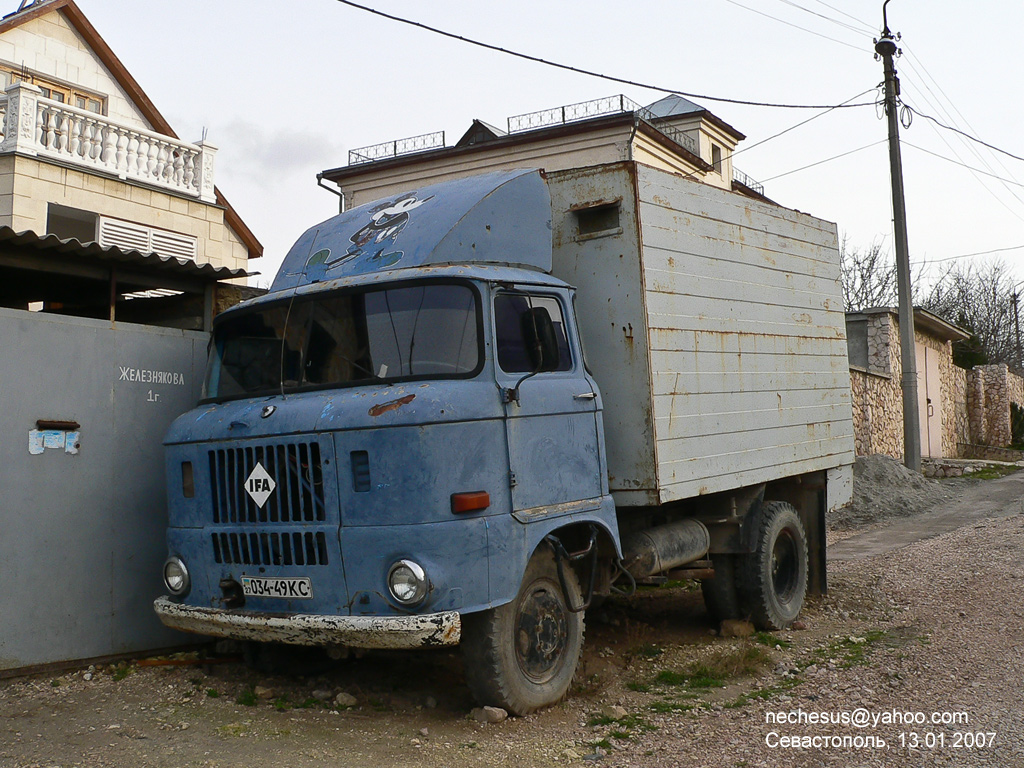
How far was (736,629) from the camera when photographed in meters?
7.32

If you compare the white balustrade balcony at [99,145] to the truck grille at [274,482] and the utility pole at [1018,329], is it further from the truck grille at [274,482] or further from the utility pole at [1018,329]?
the utility pole at [1018,329]

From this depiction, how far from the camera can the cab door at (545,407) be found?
514cm

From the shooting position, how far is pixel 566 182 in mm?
6508

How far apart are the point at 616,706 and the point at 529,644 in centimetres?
71

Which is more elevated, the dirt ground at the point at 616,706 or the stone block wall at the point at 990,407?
the stone block wall at the point at 990,407

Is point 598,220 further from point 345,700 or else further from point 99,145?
point 99,145

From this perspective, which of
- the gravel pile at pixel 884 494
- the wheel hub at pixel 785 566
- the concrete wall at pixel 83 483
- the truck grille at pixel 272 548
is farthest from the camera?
the gravel pile at pixel 884 494

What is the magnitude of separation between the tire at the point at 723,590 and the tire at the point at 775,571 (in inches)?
2.0

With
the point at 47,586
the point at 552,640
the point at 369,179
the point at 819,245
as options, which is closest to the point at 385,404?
the point at 552,640

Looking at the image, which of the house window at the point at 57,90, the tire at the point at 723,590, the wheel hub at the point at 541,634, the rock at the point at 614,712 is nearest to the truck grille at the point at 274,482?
the wheel hub at the point at 541,634

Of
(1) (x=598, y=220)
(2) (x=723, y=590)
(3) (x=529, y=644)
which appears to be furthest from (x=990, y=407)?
(3) (x=529, y=644)

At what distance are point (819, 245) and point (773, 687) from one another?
454 centimetres

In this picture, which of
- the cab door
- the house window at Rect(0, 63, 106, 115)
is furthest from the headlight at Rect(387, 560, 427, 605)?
the house window at Rect(0, 63, 106, 115)

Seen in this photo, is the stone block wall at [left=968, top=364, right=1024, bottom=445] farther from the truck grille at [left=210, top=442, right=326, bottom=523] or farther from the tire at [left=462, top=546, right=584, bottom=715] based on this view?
the truck grille at [left=210, top=442, right=326, bottom=523]
